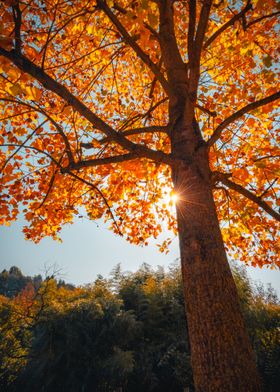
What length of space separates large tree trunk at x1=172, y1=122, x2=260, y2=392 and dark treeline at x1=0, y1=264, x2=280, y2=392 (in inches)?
291

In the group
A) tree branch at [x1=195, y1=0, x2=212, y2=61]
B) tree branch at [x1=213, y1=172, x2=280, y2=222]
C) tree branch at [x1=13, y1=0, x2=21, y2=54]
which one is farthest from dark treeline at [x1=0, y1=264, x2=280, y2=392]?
tree branch at [x1=13, y1=0, x2=21, y2=54]

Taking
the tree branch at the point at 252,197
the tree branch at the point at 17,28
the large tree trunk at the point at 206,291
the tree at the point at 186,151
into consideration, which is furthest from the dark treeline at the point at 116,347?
the tree branch at the point at 17,28

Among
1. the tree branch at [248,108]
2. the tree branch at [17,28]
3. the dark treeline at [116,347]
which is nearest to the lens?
the tree branch at [17,28]

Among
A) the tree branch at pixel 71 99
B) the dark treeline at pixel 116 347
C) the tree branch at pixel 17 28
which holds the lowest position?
the dark treeline at pixel 116 347

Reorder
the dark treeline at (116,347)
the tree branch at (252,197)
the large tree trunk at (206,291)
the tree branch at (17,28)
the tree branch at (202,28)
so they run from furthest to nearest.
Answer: the dark treeline at (116,347)
the tree branch at (202,28)
the tree branch at (252,197)
the tree branch at (17,28)
the large tree trunk at (206,291)

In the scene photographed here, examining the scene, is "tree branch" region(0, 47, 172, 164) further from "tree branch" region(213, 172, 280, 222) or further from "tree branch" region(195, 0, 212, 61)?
"tree branch" region(195, 0, 212, 61)

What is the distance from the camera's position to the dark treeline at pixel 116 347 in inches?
330

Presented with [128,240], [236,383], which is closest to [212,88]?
[128,240]

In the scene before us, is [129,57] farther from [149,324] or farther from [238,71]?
[149,324]

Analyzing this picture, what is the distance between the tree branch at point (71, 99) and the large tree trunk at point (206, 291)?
33 cm

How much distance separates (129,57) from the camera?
20.1 feet

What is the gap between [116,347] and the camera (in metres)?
9.11

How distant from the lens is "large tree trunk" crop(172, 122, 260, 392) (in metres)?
1.75

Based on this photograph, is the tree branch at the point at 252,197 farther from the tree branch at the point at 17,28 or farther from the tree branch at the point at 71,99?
the tree branch at the point at 17,28
